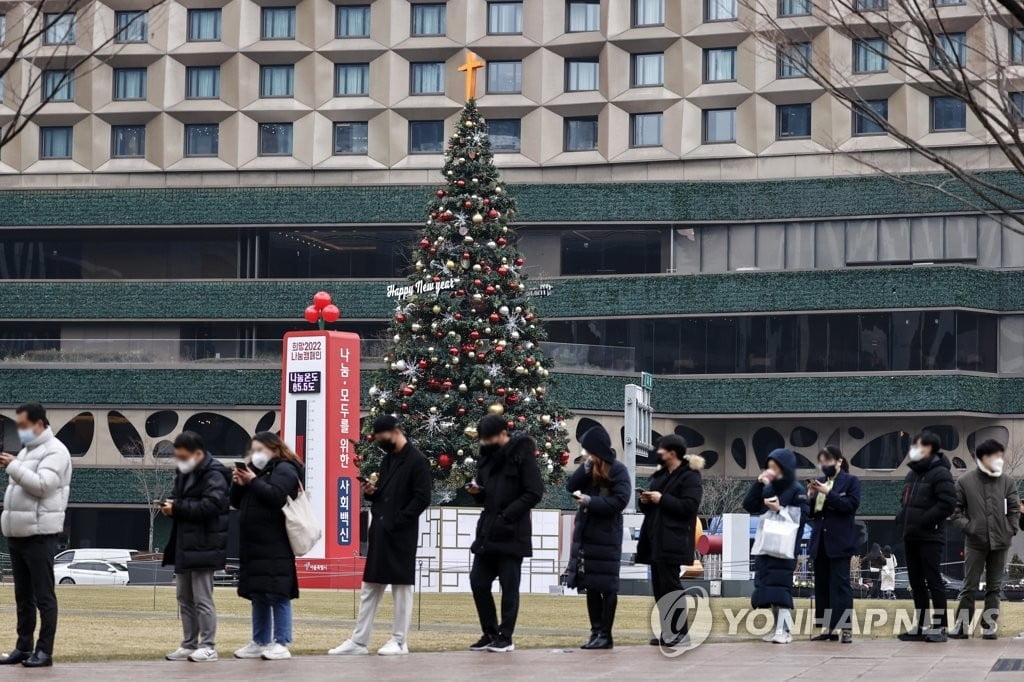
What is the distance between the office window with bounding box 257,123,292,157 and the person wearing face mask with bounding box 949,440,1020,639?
48.6 metres

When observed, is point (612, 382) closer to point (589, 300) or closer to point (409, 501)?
point (589, 300)

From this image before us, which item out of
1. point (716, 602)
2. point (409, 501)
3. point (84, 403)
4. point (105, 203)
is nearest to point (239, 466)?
point (409, 501)

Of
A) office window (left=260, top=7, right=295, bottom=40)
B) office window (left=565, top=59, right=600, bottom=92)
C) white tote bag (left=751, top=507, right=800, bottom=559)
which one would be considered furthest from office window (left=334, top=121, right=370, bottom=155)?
white tote bag (left=751, top=507, right=800, bottom=559)

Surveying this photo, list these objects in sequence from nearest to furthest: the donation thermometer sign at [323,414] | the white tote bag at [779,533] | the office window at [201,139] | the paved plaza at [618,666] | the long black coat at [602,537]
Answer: the paved plaza at [618,666], the long black coat at [602,537], the white tote bag at [779,533], the donation thermometer sign at [323,414], the office window at [201,139]

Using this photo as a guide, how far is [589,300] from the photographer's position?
60844 millimetres

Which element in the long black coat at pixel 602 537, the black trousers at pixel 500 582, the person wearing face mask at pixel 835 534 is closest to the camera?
the long black coat at pixel 602 537

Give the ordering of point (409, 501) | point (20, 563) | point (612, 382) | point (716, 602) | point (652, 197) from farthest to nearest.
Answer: point (652, 197) → point (612, 382) → point (716, 602) → point (409, 501) → point (20, 563)

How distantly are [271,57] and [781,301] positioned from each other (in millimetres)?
19805

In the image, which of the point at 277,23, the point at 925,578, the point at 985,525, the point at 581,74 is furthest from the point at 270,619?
the point at 277,23

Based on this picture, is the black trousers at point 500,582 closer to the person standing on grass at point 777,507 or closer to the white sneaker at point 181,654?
the person standing on grass at point 777,507

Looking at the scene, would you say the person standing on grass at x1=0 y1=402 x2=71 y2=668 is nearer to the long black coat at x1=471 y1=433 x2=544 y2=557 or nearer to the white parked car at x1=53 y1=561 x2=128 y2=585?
the long black coat at x1=471 y1=433 x2=544 y2=557

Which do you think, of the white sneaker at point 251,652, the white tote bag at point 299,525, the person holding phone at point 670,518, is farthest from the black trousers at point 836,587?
the white sneaker at point 251,652

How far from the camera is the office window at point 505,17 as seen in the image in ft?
206

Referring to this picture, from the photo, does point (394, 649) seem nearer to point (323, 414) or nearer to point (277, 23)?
point (323, 414)
